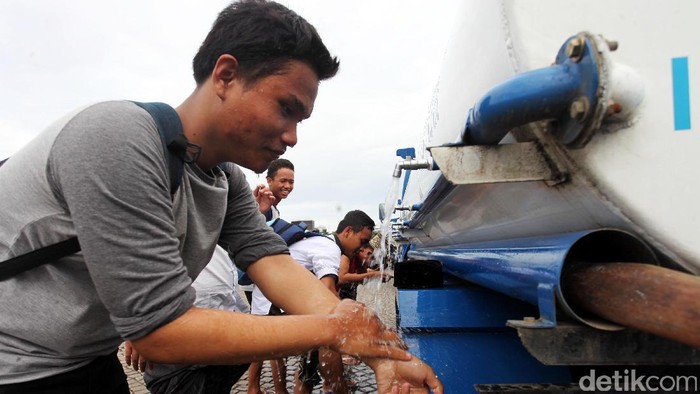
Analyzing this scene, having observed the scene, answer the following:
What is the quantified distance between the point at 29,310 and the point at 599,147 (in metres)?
1.34

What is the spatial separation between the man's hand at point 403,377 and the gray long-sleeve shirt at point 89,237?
0.60 meters

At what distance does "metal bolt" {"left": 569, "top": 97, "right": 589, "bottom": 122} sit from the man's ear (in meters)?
0.85

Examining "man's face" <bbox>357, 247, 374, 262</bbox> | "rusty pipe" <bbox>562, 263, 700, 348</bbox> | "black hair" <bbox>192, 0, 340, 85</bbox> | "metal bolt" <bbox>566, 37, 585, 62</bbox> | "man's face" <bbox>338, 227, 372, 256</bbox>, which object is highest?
"black hair" <bbox>192, 0, 340, 85</bbox>

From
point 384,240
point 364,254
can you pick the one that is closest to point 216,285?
point 384,240

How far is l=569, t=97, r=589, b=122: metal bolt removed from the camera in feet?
2.51

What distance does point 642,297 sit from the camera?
77 centimetres

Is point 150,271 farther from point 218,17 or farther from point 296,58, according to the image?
point 218,17

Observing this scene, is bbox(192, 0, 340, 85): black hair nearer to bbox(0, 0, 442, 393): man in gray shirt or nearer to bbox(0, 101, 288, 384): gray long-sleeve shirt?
bbox(0, 0, 442, 393): man in gray shirt

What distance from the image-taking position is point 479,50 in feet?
4.17

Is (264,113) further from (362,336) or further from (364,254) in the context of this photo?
(364,254)

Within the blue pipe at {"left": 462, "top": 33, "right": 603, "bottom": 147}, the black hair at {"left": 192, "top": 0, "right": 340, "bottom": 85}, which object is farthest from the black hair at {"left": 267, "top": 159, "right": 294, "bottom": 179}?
the blue pipe at {"left": 462, "top": 33, "right": 603, "bottom": 147}

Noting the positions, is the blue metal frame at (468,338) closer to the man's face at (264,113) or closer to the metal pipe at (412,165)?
the metal pipe at (412,165)

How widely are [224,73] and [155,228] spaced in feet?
1.60

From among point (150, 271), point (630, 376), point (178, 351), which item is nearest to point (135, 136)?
point (150, 271)
